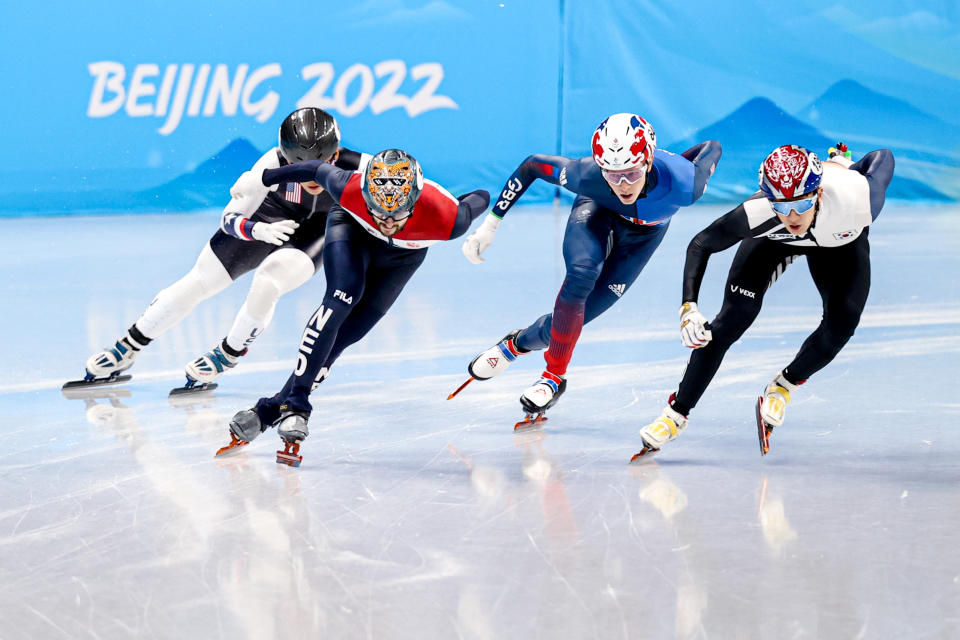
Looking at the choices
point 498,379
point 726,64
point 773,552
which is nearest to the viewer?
point 773,552

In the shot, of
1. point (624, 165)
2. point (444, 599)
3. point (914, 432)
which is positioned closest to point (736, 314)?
point (624, 165)

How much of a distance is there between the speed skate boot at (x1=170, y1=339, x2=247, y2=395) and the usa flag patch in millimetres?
765

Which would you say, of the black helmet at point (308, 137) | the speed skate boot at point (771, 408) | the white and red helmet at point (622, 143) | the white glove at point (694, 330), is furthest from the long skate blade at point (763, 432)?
the black helmet at point (308, 137)

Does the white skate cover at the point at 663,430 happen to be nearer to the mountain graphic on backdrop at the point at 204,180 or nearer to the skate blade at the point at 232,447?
the skate blade at the point at 232,447

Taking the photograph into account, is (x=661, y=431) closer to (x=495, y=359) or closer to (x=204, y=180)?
(x=495, y=359)

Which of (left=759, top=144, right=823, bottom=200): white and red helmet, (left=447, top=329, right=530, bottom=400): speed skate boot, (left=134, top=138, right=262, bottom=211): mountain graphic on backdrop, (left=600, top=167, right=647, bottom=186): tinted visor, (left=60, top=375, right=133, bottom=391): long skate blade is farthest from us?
(left=134, top=138, right=262, bottom=211): mountain graphic on backdrop

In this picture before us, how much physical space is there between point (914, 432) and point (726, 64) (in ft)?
30.7

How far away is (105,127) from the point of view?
12.2 metres

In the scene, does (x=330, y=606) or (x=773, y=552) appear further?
(x=773, y=552)

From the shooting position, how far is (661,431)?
4.19 m

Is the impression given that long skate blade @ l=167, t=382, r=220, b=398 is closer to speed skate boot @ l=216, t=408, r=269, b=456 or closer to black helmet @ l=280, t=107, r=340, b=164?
speed skate boot @ l=216, t=408, r=269, b=456

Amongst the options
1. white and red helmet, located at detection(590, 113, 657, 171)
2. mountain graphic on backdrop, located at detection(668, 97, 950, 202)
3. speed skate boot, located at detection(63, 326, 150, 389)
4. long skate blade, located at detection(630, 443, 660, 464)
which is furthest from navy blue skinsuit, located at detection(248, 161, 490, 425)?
mountain graphic on backdrop, located at detection(668, 97, 950, 202)

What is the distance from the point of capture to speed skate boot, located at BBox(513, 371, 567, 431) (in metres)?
4.64

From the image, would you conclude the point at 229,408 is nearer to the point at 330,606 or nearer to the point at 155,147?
the point at 330,606
